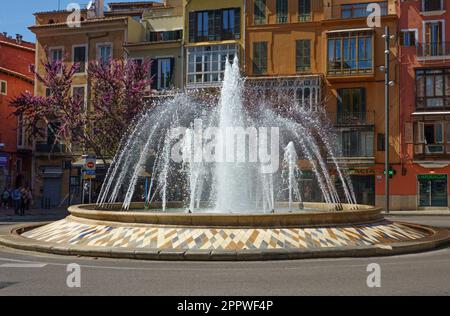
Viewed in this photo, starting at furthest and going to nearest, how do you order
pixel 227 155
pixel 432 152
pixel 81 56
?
pixel 81 56, pixel 432 152, pixel 227 155

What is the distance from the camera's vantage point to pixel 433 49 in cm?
3975

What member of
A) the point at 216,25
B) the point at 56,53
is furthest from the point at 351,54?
the point at 56,53

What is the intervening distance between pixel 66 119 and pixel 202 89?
11111 mm

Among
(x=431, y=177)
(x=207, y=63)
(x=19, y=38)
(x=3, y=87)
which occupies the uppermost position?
(x=19, y=38)

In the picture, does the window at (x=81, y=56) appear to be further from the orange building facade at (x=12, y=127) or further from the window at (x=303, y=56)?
the window at (x=303, y=56)

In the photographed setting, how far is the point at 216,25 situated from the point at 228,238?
35.1 meters

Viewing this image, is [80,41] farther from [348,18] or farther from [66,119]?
[348,18]

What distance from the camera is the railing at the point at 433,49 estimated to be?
3931 centimetres

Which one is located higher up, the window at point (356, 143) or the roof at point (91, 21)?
the roof at point (91, 21)

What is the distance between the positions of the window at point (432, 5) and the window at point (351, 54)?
4760mm

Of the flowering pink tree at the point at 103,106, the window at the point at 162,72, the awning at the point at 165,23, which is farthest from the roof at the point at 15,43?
the flowering pink tree at the point at 103,106

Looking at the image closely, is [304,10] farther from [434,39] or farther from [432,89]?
[432,89]

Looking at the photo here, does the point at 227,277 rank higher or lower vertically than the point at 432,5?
lower
